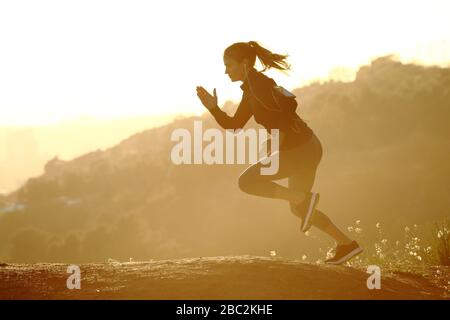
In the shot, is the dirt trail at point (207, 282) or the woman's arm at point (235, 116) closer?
the dirt trail at point (207, 282)

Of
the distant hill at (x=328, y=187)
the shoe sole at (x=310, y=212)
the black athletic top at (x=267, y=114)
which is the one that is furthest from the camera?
the distant hill at (x=328, y=187)

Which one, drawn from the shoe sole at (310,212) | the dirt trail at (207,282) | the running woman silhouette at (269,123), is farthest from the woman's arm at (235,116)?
the dirt trail at (207,282)

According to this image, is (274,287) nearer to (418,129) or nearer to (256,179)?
(256,179)

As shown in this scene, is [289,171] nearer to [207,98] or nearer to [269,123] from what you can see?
[269,123]

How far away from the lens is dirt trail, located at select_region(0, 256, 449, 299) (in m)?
4.78

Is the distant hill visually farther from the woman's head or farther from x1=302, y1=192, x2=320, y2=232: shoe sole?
the woman's head

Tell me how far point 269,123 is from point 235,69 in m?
0.56

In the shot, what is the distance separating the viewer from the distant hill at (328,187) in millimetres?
60250

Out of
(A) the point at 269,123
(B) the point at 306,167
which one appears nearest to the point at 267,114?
(A) the point at 269,123

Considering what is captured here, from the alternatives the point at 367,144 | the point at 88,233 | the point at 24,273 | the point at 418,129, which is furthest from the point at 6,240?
the point at 24,273

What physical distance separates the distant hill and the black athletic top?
46514 mm

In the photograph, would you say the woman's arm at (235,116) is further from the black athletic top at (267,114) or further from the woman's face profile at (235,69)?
the woman's face profile at (235,69)
